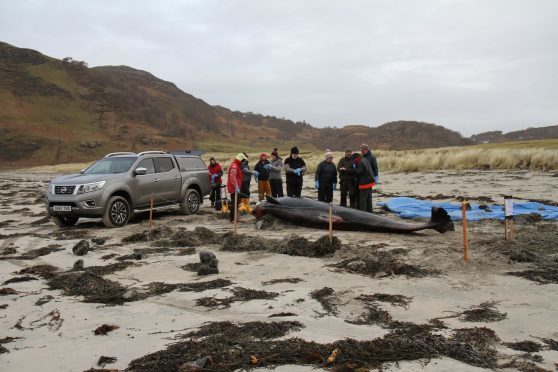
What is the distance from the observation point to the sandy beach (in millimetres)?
4383

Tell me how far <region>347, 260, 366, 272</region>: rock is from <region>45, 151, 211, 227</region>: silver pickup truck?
7.26 meters

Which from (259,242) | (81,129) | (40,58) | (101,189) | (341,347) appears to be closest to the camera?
(341,347)

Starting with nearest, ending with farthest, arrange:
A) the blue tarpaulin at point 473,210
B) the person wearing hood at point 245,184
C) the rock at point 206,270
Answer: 1. the rock at point 206,270
2. the blue tarpaulin at point 473,210
3. the person wearing hood at point 245,184

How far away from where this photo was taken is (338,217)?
10.6 m

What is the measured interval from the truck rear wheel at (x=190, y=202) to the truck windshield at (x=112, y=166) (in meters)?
2.06

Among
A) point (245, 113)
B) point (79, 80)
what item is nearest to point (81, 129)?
point (79, 80)

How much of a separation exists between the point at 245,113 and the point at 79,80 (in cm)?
7397

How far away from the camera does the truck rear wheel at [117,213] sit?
12391 millimetres

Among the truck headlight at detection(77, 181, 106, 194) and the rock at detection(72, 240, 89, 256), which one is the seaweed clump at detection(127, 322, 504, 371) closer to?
the rock at detection(72, 240, 89, 256)

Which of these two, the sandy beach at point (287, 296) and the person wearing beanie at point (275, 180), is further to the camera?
the person wearing beanie at point (275, 180)

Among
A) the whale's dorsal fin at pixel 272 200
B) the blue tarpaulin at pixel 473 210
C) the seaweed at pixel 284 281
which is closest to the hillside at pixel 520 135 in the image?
the blue tarpaulin at pixel 473 210

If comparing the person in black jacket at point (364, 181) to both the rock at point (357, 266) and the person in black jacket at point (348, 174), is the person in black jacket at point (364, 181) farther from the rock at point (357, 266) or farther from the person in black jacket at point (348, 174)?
the rock at point (357, 266)

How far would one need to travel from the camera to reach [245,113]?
179 metres

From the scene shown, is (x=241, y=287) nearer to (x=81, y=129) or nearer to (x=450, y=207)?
(x=450, y=207)
